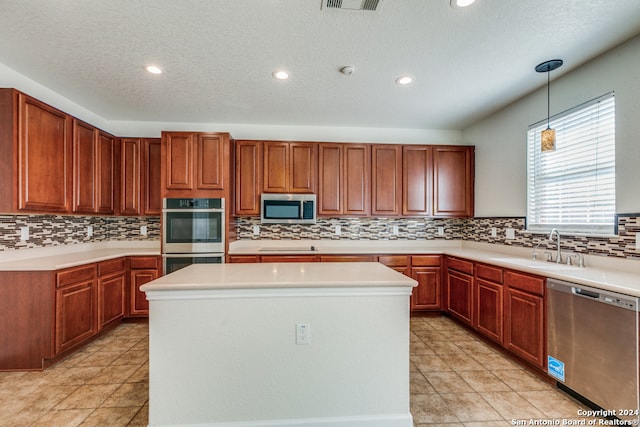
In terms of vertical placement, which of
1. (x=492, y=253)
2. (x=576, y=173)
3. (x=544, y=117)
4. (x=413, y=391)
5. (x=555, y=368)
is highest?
(x=544, y=117)

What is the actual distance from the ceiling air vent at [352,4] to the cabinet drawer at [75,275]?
2978 mm

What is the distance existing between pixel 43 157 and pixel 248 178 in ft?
6.39

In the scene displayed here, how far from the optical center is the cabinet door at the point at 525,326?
2.28m

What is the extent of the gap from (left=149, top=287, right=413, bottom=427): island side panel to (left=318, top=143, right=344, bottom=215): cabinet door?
7.35ft

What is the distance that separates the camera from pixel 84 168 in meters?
3.12

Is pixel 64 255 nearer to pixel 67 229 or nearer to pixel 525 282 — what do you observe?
pixel 67 229

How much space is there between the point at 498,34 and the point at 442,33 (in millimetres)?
390

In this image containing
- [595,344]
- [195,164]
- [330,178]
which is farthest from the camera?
[330,178]

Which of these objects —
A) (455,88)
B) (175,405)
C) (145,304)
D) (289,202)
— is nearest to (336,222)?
(289,202)

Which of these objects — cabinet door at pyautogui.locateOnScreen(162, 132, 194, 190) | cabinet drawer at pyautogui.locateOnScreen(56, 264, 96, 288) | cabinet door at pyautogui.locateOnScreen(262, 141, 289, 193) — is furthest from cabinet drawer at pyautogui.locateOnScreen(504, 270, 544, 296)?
cabinet drawer at pyautogui.locateOnScreen(56, 264, 96, 288)

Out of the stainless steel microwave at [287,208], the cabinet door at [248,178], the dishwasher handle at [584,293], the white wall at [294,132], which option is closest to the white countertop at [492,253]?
the dishwasher handle at [584,293]

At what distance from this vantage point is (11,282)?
2.40 meters

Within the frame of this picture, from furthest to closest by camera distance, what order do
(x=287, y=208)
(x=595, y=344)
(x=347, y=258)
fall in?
(x=287, y=208) → (x=347, y=258) → (x=595, y=344)

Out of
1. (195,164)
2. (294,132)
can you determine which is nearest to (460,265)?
(294,132)
